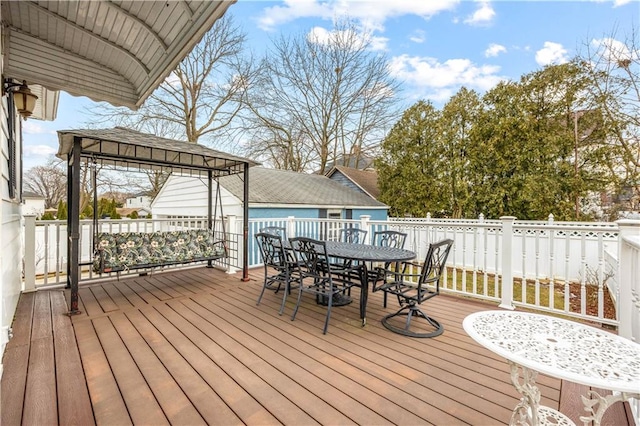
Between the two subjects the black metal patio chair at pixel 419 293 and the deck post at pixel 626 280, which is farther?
the black metal patio chair at pixel 419 293

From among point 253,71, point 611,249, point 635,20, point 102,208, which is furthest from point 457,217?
point 102,208

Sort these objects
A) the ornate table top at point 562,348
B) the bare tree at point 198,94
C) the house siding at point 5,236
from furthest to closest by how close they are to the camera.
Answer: the bare tree at point 198,94, the house siding at point 5,236, the ornate table top at point 562,348

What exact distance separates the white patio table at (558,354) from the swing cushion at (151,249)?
173 inches

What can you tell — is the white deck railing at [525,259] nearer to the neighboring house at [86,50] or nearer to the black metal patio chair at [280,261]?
the black metal patio chair at [280,261]

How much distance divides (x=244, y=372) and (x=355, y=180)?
43.4ft

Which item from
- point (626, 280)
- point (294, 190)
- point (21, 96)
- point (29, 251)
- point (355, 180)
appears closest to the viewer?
point (626, 280)

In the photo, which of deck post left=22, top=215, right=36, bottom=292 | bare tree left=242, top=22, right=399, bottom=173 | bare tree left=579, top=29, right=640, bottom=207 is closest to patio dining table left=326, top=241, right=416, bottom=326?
deck post left=22, top=215, right=36, bottom=292

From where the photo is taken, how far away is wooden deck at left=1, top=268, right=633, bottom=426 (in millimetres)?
1841

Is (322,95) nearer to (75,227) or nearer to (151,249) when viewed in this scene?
(151,249)

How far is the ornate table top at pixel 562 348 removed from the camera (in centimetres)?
115

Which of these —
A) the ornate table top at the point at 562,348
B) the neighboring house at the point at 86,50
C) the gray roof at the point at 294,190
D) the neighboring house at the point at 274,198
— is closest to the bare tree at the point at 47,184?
the neighboring house at the point at 274,198

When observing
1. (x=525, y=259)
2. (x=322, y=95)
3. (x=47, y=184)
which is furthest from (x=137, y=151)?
(x=47, y=184)

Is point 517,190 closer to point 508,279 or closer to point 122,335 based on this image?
point 508,279

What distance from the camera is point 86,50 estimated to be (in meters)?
2.86
